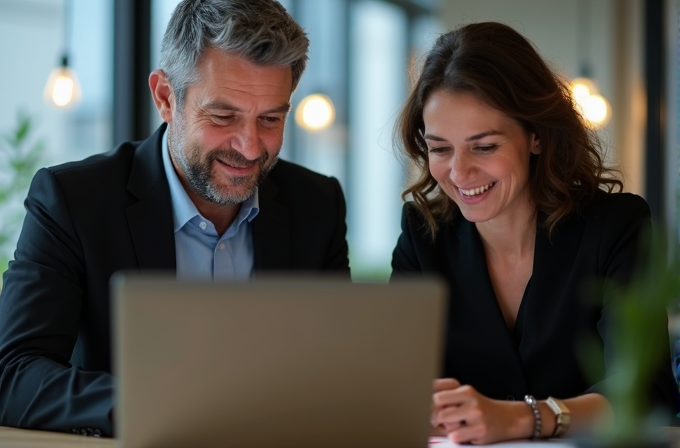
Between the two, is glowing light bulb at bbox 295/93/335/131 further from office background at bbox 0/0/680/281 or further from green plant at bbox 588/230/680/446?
green plant at bbox 588/230/680/446

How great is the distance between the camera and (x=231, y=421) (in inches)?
53.7

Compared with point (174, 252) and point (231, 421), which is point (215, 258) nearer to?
point (174, 252)

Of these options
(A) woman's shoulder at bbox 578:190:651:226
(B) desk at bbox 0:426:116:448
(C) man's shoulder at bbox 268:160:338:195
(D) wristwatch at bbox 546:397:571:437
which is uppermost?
(C) man's shoulder at bbox 268:160:338:195

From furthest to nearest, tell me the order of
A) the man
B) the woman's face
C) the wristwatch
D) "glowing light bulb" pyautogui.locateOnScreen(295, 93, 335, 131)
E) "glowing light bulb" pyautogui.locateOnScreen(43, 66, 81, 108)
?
"glowing light bulb" pyautogui.locateOnScreen(295, 93, 335, 131)
"glowing light bulb" pyautogui.locateOnScreen(43, 66, 81, 108)
the woman's face
the man
the wristwatch

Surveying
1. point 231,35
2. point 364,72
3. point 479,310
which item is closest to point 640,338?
point 479,310

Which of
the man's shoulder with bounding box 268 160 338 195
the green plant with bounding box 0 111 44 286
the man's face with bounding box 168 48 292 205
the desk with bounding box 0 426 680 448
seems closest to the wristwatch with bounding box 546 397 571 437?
the desk with bounding box 0 426 680 448

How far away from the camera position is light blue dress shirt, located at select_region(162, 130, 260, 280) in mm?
2420

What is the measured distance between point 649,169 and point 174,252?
4855 millimetres

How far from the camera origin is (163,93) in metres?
2.48

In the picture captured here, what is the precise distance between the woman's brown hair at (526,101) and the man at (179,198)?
0.35 metres

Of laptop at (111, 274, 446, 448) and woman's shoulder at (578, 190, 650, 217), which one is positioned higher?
woman's shoulder at (578, 190, 650, 217)

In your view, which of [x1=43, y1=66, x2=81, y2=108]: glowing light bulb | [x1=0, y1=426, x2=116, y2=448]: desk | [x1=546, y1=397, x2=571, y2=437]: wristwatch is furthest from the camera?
[x1=43, y1=66, x2=81, y2=108]: glowing light bulb

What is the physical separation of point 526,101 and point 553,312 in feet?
1.69

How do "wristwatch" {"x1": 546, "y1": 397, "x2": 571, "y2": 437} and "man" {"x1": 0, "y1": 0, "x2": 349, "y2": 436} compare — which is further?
"man" {"x1": 0, "y1": 0, "x2": 349, "y2": 436}
